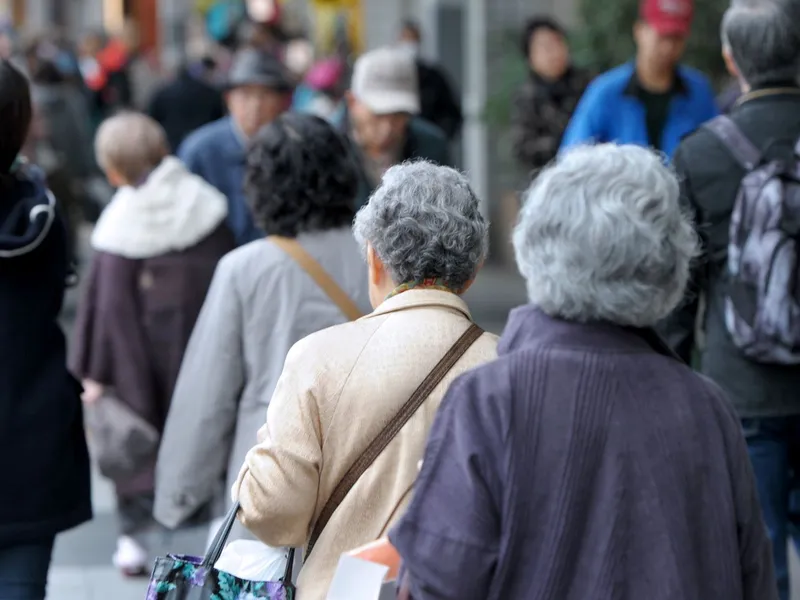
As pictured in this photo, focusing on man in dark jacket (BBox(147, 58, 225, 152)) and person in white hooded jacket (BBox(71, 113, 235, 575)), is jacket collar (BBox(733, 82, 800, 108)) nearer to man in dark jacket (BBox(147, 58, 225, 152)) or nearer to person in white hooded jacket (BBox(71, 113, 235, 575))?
person in white hooded jacket (BBox(71, 113, 235, 575))

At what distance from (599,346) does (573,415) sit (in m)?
0.12

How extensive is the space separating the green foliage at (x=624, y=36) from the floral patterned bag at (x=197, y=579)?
28.2 feet

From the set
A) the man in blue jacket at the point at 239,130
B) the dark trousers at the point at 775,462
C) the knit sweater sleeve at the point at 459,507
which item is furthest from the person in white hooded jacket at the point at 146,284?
the knit sweater sleeve at the point at 459,507

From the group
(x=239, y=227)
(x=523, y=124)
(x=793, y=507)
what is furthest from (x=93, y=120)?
(x=793, y=507)

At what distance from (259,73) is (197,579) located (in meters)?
4.22

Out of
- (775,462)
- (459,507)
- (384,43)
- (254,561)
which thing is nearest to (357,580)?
(459,507)

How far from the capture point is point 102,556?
21.1 feet

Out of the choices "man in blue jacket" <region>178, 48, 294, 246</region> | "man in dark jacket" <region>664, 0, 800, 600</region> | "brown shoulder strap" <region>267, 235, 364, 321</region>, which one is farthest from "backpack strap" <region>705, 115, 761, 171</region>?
"man in blue jacket" <region>178, 48, 294, 246</region>

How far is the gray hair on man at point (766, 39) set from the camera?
4.38 meters

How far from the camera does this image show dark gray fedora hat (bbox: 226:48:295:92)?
6820 mm

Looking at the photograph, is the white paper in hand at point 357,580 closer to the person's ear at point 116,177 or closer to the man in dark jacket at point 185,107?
the person's ear at point 116,177

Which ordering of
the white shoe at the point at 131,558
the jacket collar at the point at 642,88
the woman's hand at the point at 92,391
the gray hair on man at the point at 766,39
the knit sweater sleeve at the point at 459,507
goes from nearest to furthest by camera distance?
the knit sweater sleeve at the point at 459,507
the gray hair on man at the point at 766,39
the woman's hand at the point at 92,391
the white shoe at the point at 131,558
the jacket collar at the point at 642,88

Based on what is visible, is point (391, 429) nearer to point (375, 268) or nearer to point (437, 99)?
point (375, 268)

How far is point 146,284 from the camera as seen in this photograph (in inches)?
225
